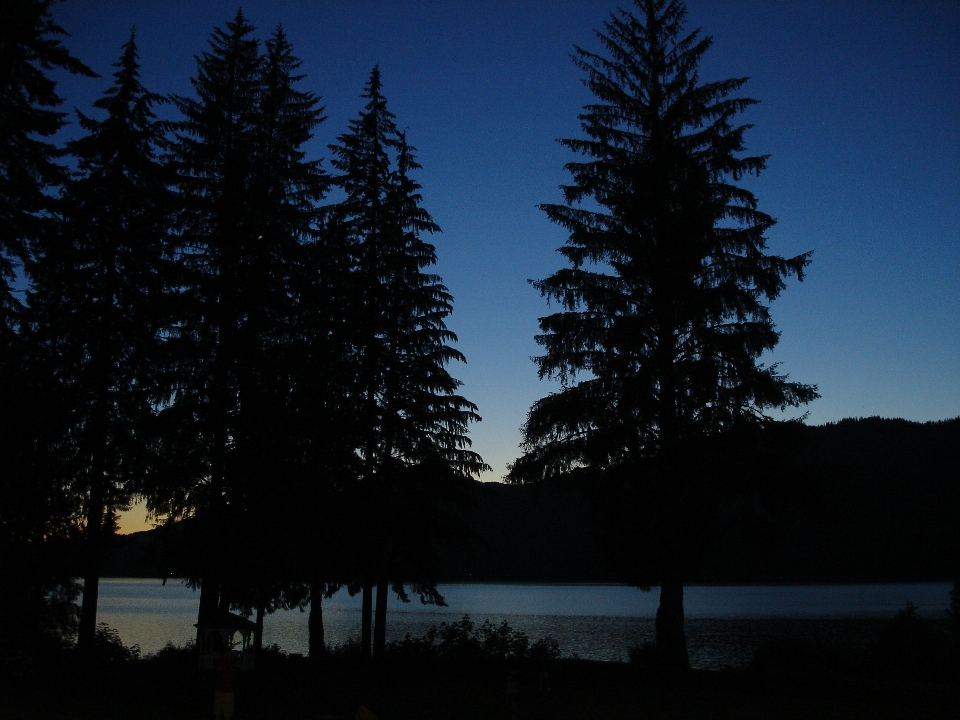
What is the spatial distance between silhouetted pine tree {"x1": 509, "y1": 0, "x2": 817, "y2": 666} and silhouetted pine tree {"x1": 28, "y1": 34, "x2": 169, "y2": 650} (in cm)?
1060

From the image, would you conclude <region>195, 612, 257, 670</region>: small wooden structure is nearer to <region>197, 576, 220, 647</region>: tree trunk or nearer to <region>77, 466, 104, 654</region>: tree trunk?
<region>197, 576, 220, 647</region>: tree trunk

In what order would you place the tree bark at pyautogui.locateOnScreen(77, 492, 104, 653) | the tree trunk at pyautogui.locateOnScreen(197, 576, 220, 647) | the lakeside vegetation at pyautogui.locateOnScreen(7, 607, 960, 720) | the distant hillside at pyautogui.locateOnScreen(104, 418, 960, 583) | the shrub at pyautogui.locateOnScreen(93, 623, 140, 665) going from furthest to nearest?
1. the distant hillside at pyautogui.locateOnScreen(104, 418, 960, 583)
2. the tree trunk at pyautogui.locateOnScreen(197, 576, 220, 647)
3. the shrub at pyautogui.locateOnScreen(93, 623, 140, 665)
4. the tree bark at pyautogui.locateOnScreen(77, 492, 104, 653)
5. the lakeside vegetation at pyautogui.locateOnScreen(7, 607, 960, 720)

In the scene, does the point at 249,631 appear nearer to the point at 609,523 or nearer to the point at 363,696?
the point at 363,696

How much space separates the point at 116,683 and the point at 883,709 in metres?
16.4

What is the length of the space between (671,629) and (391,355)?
11587mm

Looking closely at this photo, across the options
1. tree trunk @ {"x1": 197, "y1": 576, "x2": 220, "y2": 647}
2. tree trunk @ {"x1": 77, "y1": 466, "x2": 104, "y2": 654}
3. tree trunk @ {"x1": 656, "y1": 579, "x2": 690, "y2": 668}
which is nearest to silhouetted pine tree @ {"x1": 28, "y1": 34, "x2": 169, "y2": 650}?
tree trunk @ {"x1": 77, "y1": 466, "x2": 104, "y2": 654}

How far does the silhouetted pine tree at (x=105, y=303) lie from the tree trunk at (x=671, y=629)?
13715 mm

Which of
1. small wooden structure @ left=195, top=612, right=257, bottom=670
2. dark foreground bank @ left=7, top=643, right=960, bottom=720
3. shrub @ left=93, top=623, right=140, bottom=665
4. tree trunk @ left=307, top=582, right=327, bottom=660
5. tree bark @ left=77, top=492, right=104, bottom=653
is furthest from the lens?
tree trunk @ left=307, top=582, right=327, bottom=660

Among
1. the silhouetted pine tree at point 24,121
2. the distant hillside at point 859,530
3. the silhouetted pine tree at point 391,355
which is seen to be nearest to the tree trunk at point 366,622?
the silhouetted pine tree at point 391,355

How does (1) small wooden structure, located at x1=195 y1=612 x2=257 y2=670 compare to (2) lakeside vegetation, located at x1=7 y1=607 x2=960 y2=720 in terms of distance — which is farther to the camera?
(1) small wooden structure, located at x1=195 y1=612 x2=257 y2=670

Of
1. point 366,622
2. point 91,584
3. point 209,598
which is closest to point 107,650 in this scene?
point 91,584

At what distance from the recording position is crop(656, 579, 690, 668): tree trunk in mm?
18469

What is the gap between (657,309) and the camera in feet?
66.3

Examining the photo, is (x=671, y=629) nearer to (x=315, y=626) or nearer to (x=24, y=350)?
(x=315, y=626)
